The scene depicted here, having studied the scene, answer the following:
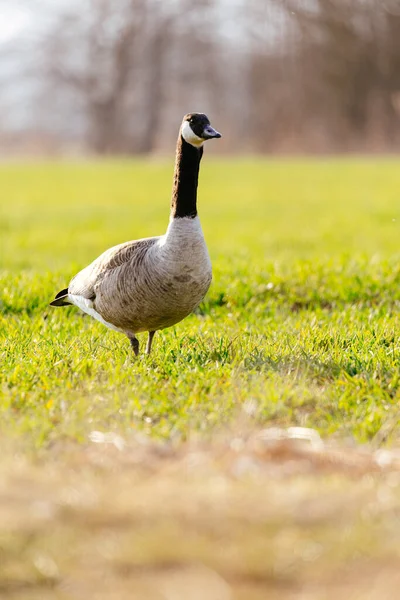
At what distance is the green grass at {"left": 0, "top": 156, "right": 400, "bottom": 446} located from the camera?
170 inches

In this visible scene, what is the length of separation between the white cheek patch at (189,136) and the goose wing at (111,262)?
25.0 inches

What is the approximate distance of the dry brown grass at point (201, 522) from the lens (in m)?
2.81

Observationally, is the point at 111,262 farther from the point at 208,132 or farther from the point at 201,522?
the point at 201,522

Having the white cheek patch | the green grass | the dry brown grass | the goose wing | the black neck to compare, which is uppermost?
the white cheek patch

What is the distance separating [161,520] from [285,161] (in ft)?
113

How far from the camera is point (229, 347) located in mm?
5516

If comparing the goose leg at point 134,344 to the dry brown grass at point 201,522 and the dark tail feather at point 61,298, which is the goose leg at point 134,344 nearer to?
the dark tail feather at point 61,298

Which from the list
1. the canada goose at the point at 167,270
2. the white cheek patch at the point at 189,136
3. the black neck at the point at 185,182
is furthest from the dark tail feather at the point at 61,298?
the white cheek patch at the point at 189,136

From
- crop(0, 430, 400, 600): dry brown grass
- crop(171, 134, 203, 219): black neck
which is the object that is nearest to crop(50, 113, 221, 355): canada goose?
crop(171, 134, 203, 219): black neck

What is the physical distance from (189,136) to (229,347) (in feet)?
4.52

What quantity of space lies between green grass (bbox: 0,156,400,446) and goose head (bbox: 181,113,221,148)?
1.34 meters

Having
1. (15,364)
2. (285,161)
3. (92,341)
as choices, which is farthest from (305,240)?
(285,161)

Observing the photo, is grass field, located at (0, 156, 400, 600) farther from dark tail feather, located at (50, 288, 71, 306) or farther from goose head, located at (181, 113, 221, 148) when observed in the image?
goose head, located at (181, 113, 221, 148)

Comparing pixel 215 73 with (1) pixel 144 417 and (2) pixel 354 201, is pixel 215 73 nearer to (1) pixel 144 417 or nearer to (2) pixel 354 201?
(2) pixel 354 201
